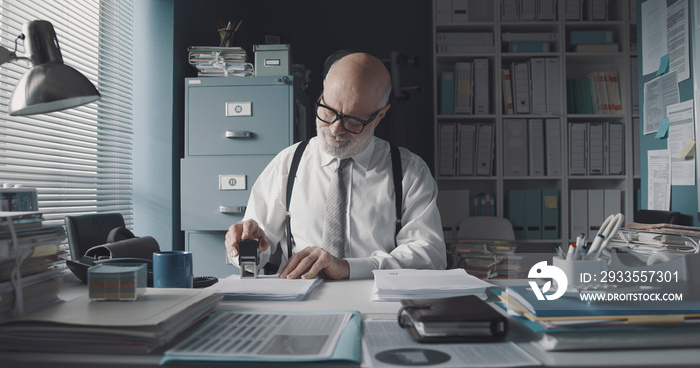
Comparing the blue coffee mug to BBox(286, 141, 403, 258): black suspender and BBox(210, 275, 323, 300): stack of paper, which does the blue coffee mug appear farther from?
BBox(286, 141, 403, 258): black suspender

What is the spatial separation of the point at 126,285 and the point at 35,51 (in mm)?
472

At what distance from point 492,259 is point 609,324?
8.29 feet

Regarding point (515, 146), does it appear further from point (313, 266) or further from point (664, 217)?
point (313, 266)

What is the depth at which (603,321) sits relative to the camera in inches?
27.0

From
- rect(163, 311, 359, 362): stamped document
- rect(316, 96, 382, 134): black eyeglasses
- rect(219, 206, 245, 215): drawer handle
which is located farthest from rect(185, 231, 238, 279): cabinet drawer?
rect(163, 311, 359, 362): stamped document

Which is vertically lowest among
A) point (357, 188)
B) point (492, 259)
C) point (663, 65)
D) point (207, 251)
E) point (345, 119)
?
point (492, 259)

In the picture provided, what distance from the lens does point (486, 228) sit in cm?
321

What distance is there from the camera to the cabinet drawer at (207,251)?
2.50 m

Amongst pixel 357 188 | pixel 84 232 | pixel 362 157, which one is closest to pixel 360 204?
pixel 357 188

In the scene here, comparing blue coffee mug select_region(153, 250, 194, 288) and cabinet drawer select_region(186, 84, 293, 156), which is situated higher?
cabinet drawer select_region(186, 84, 293, 156)

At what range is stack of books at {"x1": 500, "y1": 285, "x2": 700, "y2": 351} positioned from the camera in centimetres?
66

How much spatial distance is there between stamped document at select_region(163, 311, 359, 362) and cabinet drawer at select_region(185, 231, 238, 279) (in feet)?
5.61

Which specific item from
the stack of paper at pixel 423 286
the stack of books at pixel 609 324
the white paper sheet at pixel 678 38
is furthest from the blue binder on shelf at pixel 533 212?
the stack of books at pixel 609 324

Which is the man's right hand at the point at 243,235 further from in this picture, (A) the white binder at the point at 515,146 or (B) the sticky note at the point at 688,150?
(A) the white binder at the point at 515,146
